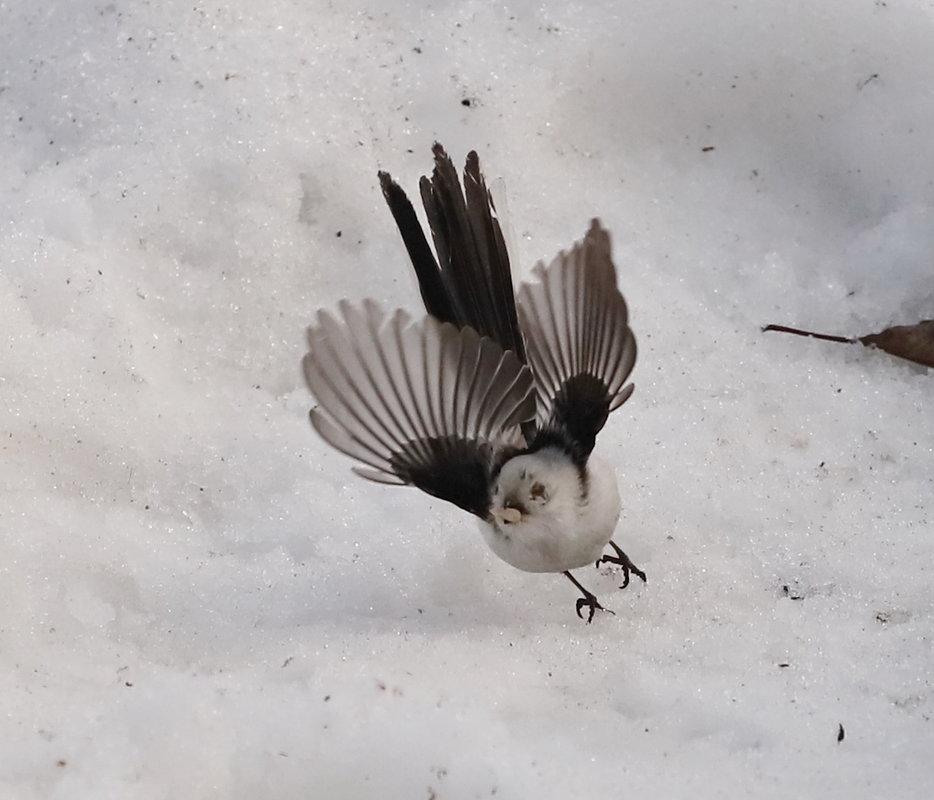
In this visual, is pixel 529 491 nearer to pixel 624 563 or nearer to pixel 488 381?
pixel 488 381

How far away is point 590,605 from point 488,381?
0.52 meters

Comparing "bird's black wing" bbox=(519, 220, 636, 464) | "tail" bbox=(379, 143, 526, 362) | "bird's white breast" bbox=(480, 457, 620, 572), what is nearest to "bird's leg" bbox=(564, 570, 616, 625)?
"bird's white breast" bbox=(480, 457, 620, 572)

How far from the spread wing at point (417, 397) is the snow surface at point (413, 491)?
0.35 meters

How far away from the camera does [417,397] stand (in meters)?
1.70

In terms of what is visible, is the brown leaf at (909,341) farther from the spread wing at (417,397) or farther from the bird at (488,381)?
the spread wing at (417,397)

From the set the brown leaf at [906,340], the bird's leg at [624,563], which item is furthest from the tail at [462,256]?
the brown leaf at [906,340]

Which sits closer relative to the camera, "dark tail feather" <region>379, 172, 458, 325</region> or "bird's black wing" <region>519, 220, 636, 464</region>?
"bird's black wing" <region>519, 220, 636, 464</region>

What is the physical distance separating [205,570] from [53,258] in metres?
0.75

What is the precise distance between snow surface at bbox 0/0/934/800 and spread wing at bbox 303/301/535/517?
35 cm

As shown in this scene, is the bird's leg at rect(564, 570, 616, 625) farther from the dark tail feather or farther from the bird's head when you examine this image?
the dark tail feather

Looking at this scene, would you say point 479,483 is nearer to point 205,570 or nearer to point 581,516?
point 581,516

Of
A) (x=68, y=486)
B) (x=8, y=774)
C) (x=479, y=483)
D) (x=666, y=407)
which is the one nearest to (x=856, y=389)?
(x=666, y=407)

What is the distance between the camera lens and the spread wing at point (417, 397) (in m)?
1.62

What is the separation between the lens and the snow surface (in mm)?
1799
